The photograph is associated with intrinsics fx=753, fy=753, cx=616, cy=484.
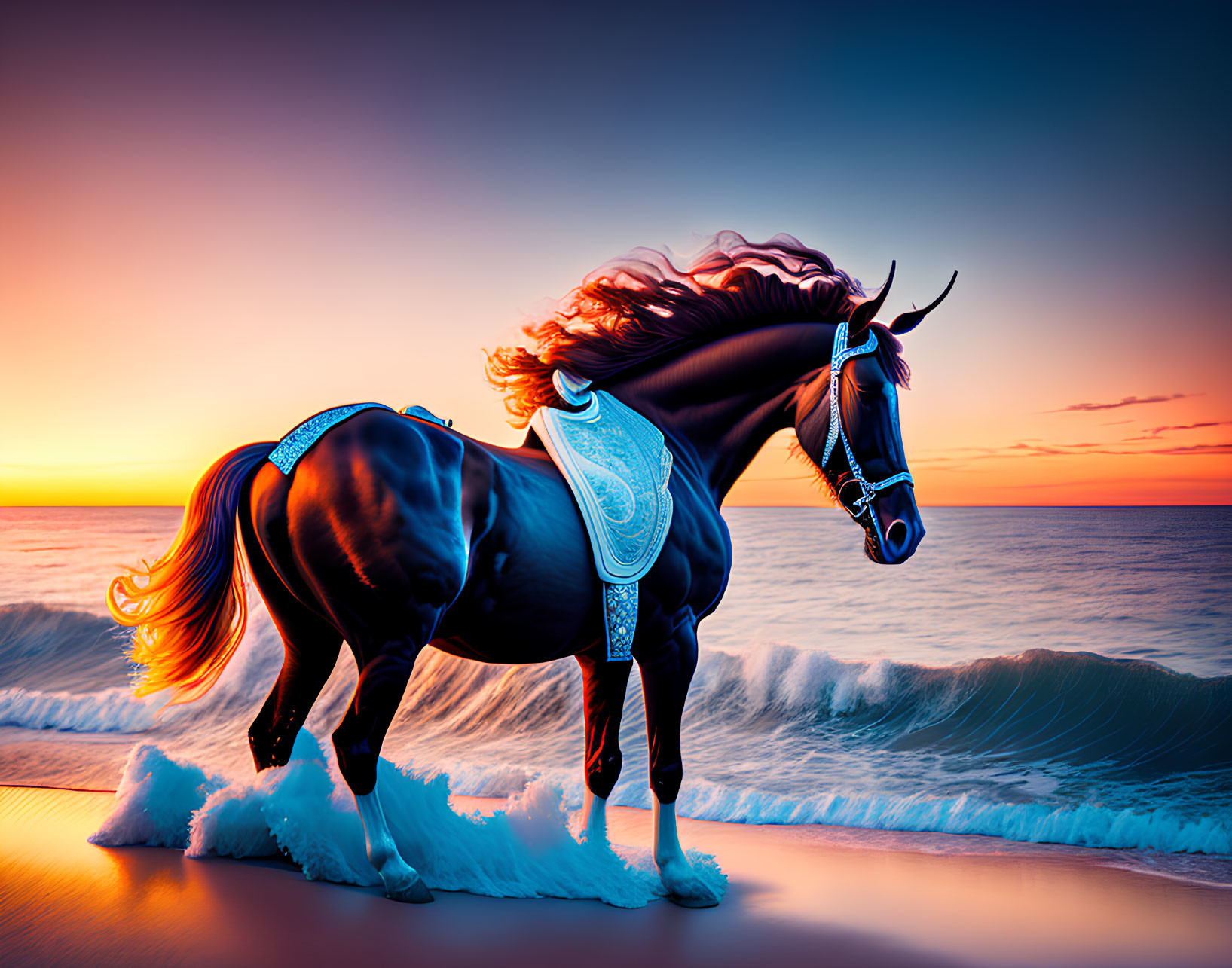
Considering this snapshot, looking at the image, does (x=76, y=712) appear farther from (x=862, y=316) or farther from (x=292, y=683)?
(x=862, y=316)

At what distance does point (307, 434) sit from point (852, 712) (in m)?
5.52

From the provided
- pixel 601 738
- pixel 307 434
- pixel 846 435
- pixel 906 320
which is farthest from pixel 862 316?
pixel 307 434

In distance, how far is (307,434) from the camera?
85.0 inches

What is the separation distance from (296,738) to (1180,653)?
8.48 metres

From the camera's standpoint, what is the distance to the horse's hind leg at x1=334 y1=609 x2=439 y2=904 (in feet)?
6.62

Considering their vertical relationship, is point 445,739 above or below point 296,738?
below

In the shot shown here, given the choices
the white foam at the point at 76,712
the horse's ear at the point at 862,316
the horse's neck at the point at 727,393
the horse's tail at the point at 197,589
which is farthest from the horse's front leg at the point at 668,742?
the white foam at the point at 76,712

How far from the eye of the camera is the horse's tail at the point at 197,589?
2191 millimetres

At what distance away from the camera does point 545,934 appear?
2.07 metres

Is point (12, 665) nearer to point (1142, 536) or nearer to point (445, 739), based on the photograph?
point (445, 739)

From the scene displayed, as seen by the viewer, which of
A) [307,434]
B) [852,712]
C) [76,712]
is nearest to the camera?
[307,434]

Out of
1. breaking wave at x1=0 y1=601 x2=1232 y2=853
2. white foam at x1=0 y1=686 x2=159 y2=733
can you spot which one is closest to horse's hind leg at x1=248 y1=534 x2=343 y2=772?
breaking wave at x1=0 y1=601 x2=1232 y2=853

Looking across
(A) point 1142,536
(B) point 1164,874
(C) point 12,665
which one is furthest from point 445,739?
(A) point 1142,536

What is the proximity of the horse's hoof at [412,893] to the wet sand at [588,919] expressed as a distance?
2 cm
